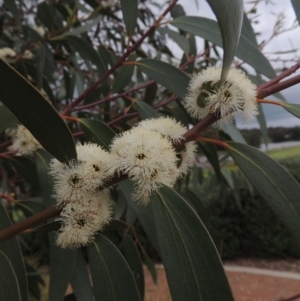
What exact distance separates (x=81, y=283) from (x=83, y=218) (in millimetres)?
290

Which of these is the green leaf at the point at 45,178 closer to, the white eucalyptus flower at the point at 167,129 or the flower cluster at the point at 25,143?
the flower cluster at the point at 25,143

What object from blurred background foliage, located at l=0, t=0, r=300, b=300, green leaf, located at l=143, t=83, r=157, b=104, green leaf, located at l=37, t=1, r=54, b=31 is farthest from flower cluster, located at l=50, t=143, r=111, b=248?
green leaf, located at l=37, t=1, r=54, b=31

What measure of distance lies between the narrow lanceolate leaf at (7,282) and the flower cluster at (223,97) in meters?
0.40

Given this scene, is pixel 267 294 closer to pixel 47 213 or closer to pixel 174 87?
pixel 174 87

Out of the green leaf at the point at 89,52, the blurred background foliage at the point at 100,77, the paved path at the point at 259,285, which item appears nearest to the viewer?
the blurred background foliage at the point at 100,77

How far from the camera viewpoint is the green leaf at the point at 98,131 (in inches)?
33.8

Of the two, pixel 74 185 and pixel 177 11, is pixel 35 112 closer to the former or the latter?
pixel 74 185

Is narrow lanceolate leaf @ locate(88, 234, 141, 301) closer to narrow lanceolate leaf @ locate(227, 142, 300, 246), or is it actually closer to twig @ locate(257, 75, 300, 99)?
narrow lanceolate leaf @ locate(227, 142, 300, 246)

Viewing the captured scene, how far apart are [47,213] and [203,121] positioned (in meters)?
0.28

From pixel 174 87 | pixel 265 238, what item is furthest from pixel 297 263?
pixel 174 87

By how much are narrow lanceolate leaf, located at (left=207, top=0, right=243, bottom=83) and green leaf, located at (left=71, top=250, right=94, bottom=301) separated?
1.80 feet

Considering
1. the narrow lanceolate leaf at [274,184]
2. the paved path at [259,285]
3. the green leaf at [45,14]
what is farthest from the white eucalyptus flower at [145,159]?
the paved path at [259,285]

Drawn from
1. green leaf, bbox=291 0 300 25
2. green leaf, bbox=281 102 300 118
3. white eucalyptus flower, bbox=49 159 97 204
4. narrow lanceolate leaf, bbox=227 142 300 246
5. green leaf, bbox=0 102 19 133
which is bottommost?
Result: narrow lanceolate leaf, bbox=227 142 300 246

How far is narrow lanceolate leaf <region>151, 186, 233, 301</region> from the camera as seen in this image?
0.49 m
